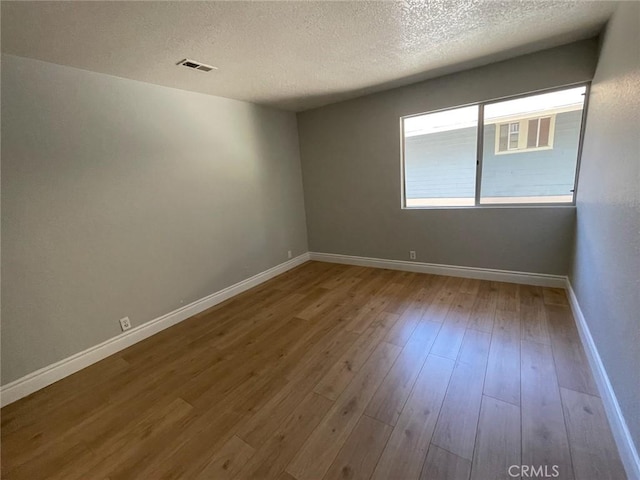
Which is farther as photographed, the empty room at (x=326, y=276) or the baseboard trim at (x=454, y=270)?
the baseboard trim at (x=454, y=270)

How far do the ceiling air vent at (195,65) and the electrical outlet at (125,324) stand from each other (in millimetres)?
2346

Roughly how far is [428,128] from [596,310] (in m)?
2.57

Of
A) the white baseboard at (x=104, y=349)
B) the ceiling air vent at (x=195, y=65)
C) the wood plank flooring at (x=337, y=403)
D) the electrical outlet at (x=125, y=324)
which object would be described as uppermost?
the ceiling air vent at (x=195, y=65)

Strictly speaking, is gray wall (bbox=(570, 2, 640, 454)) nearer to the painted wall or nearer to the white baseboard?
the painted wall

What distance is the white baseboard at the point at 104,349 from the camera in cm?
202

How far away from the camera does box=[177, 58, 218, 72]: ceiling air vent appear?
2.22 metres

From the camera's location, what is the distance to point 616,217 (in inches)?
62.2

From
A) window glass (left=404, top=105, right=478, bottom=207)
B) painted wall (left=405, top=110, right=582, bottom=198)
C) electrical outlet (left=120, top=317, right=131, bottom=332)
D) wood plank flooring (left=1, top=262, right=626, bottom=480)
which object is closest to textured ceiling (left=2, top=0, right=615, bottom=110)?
window glass (left=404, top=105, right=478, bottom=207)

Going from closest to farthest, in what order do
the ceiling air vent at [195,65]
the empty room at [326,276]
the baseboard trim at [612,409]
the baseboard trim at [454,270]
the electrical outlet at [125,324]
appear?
the baseboard trim at [612,409] < the empty room at [326,276] < the ceiling air vent at [195,65] < the electrical outlet at [125,324] < the baseboard trim at [454,270]

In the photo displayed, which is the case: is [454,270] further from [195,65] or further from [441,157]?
[195,65]

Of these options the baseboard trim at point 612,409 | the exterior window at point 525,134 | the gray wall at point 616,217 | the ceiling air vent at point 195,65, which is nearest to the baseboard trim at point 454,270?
the gray wall at point 616,217

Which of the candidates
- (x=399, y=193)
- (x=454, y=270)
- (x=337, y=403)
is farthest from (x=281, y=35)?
(x=454, y=270)

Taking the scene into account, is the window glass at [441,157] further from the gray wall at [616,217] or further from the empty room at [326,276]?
the gray wall at [616,217]

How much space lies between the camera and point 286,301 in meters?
3.25
